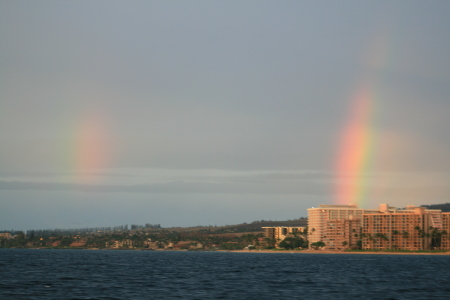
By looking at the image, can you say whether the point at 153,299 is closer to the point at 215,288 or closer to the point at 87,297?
the point at 87,297

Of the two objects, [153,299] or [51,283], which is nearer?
[153,299]

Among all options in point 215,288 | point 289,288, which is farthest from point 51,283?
point 289,288

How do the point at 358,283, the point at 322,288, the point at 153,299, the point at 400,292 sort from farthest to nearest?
the point at 358,283 → the point at 322,288 → the point at 400,292 → the point at 153,299

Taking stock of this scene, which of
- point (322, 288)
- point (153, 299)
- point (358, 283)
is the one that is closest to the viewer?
point (153, 299)

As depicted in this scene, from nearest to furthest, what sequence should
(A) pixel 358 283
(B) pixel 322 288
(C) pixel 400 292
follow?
(C) pixel 400 292 < (B) pixel 322 288 < (A) pixel 358 283

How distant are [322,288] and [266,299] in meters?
20.6

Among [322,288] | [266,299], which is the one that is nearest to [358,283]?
[322,288]

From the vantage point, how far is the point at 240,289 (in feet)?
285

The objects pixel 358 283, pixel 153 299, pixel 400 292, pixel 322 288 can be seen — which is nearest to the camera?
pixel 153 299

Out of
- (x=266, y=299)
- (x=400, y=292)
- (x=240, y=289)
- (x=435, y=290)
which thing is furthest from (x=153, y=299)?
(x=435, y=290)

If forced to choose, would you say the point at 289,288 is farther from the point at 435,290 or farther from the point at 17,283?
the point at 17,283

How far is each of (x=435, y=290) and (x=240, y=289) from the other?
89.5 ft

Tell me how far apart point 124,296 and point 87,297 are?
436 centimetres

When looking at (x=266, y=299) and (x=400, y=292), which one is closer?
(x=266, y=299)
